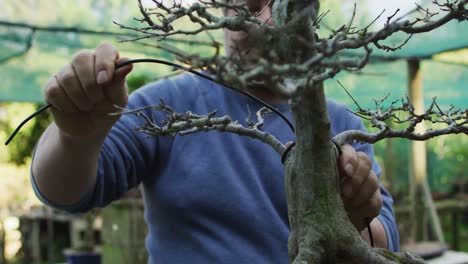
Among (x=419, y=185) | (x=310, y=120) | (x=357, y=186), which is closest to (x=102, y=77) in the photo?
(x=310, y=120)

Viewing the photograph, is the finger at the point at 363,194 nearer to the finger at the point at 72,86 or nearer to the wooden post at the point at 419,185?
the finger at the point at 72,86

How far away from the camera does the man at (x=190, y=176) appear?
1.07 metres

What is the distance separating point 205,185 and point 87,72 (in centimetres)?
44

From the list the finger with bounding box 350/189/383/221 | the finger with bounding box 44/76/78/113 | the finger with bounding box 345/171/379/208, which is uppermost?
the finger with bounding box 44/76/78/113

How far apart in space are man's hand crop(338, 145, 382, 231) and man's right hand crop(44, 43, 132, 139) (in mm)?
354

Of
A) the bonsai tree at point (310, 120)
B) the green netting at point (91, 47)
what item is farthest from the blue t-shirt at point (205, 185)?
the green netting at point (91, 47)

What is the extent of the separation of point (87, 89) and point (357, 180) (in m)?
0.43

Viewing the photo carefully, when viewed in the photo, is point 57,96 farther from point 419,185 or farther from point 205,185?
point 419,185

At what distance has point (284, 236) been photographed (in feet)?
3.84

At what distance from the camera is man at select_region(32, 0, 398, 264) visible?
3.50 feet

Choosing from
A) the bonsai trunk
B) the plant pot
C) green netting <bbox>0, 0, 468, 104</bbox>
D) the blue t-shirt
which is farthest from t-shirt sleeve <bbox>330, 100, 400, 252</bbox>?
the plant pot

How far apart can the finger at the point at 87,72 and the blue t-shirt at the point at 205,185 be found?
1.13ft

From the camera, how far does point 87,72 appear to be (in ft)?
2.74

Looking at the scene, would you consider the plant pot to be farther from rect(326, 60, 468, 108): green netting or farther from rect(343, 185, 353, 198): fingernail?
rect(343, 185, 353, 198): fingernail
